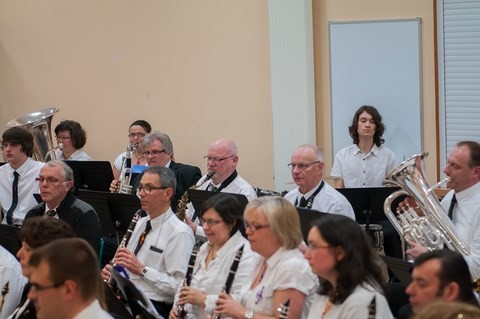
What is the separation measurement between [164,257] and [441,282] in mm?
2120

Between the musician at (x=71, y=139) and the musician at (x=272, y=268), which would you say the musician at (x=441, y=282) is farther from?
the musician at (x=71, y=139)

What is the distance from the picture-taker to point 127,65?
8.90 m

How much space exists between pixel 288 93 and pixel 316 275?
4027mm

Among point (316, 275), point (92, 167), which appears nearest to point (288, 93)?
point (92, 167)

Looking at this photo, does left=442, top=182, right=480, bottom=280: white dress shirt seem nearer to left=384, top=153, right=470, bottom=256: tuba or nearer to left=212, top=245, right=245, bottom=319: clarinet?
left=384, top=153, right=470, bottom=256: tuba

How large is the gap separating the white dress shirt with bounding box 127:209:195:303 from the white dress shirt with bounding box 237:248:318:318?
844mm

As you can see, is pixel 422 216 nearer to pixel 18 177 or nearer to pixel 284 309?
pixel 284 309

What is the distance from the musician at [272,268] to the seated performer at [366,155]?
9.34ft

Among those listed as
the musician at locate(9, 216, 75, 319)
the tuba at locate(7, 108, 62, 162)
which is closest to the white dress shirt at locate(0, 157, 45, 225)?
the tuba at locate(7, 108, 62, 162)

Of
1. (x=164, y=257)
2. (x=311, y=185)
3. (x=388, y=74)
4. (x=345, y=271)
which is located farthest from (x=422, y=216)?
(x=388, y=74)

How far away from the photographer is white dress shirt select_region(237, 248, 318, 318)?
4059mm

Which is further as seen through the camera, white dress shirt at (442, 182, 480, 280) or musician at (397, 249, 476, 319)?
white dress shirt at (442, 182, 480, 280)

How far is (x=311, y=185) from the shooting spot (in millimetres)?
5902

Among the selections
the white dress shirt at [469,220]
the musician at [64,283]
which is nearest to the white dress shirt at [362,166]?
the white dress shirt at [469,220]
